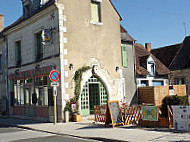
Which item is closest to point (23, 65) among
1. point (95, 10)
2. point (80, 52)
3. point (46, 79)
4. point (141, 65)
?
point (46, 79)

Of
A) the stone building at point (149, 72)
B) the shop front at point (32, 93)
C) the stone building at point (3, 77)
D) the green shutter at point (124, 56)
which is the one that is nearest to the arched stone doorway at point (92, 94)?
the shop front at point (32, 93)

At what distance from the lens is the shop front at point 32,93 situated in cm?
1583

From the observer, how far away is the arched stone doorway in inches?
629

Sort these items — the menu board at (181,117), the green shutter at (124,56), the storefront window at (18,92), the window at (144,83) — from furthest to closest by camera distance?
the window at (144,83) → the green shutter at (124,56) → the storefront window at (18,92) → the menu board at (181,117)

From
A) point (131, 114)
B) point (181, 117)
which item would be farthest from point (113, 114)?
point (181, 117)

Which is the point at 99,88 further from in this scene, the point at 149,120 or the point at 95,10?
the point at 149,120

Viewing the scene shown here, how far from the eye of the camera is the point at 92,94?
680 inches

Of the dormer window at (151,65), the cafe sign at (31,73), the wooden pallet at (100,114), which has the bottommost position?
the wooden pallet at (100,114)

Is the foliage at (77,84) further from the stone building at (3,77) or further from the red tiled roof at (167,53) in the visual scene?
the red tiled roof at (167,53)

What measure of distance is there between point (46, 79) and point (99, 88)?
3.36 m

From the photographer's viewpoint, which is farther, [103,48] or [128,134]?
[103,48]

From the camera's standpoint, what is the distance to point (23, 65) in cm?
1823

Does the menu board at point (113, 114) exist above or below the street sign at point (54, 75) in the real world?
below

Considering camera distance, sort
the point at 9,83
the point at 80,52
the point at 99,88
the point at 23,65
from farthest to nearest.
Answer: the point at 9,83, the point at 23,65, the point at 99,88, the point at 80,52
